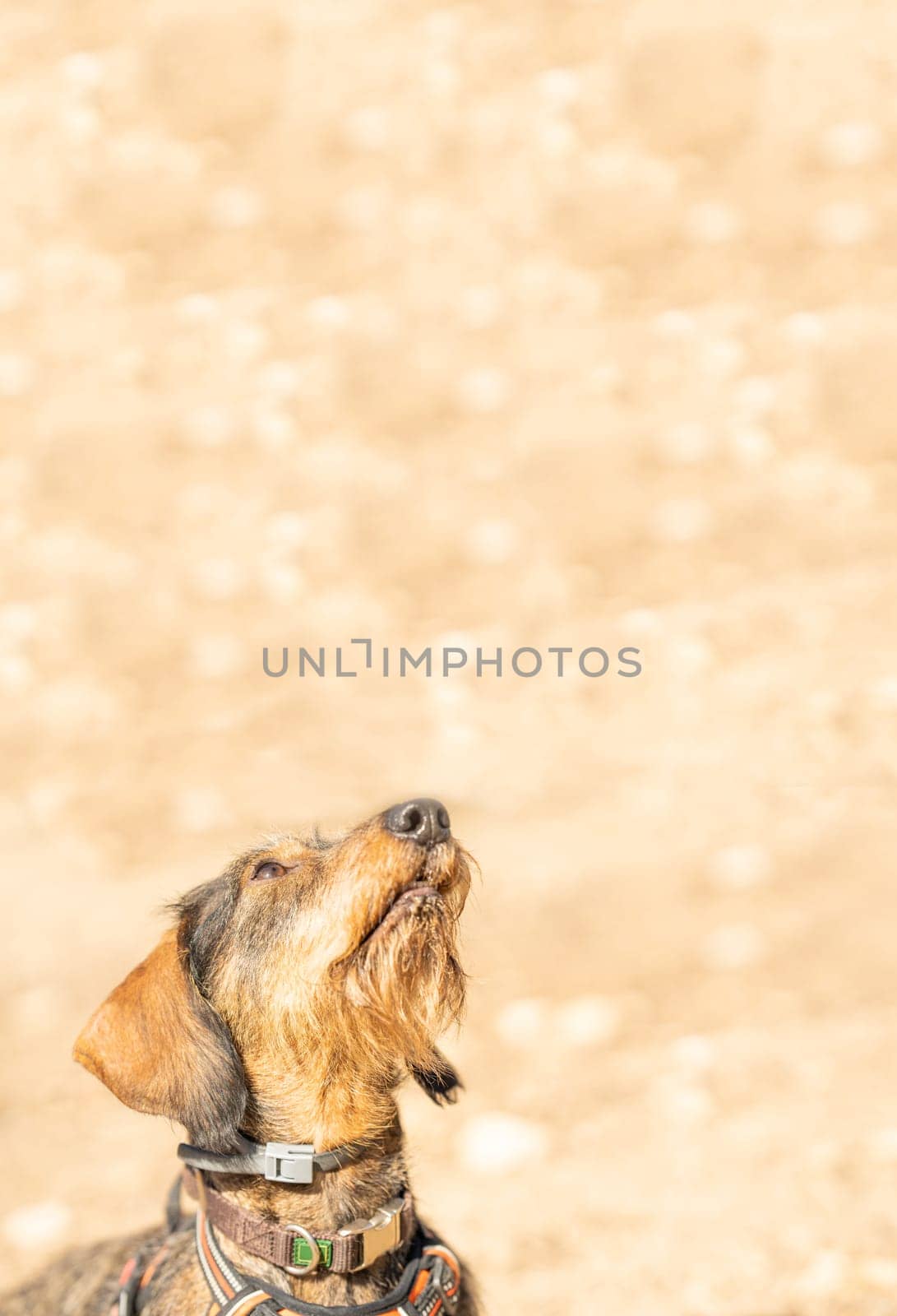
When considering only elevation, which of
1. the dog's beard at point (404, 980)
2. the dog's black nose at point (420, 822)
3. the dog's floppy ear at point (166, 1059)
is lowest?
the dog's floppy ear at point (166, 1059)

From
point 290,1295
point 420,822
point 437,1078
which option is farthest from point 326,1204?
point 420,822

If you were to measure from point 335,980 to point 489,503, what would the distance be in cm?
978

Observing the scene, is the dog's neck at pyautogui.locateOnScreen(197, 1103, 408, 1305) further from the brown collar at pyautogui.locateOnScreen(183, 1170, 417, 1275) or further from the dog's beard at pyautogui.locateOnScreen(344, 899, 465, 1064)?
the dog's beard at pyautogui.locateOnScreen(344, 899, 465, 1064)

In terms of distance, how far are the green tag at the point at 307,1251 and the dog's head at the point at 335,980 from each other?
0.90 ft

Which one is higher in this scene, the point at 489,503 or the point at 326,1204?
the point at 489,503

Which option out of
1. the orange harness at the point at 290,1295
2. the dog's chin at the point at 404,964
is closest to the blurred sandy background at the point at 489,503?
the orange harness at the point at 290,1295

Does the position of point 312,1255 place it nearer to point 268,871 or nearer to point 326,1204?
point 326,1204

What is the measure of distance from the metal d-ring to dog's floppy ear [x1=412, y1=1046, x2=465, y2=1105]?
1.88 feet

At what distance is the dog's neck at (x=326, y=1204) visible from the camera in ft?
12.8

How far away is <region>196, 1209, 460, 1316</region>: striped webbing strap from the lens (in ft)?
12.4

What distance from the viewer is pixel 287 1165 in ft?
12.9

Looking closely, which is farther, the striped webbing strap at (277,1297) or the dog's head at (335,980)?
the dog's head at (335,980)

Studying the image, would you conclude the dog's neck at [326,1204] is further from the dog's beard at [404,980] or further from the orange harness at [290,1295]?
the dog's beard at [404,980]

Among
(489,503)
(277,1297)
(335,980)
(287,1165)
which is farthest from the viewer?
(489,503)
